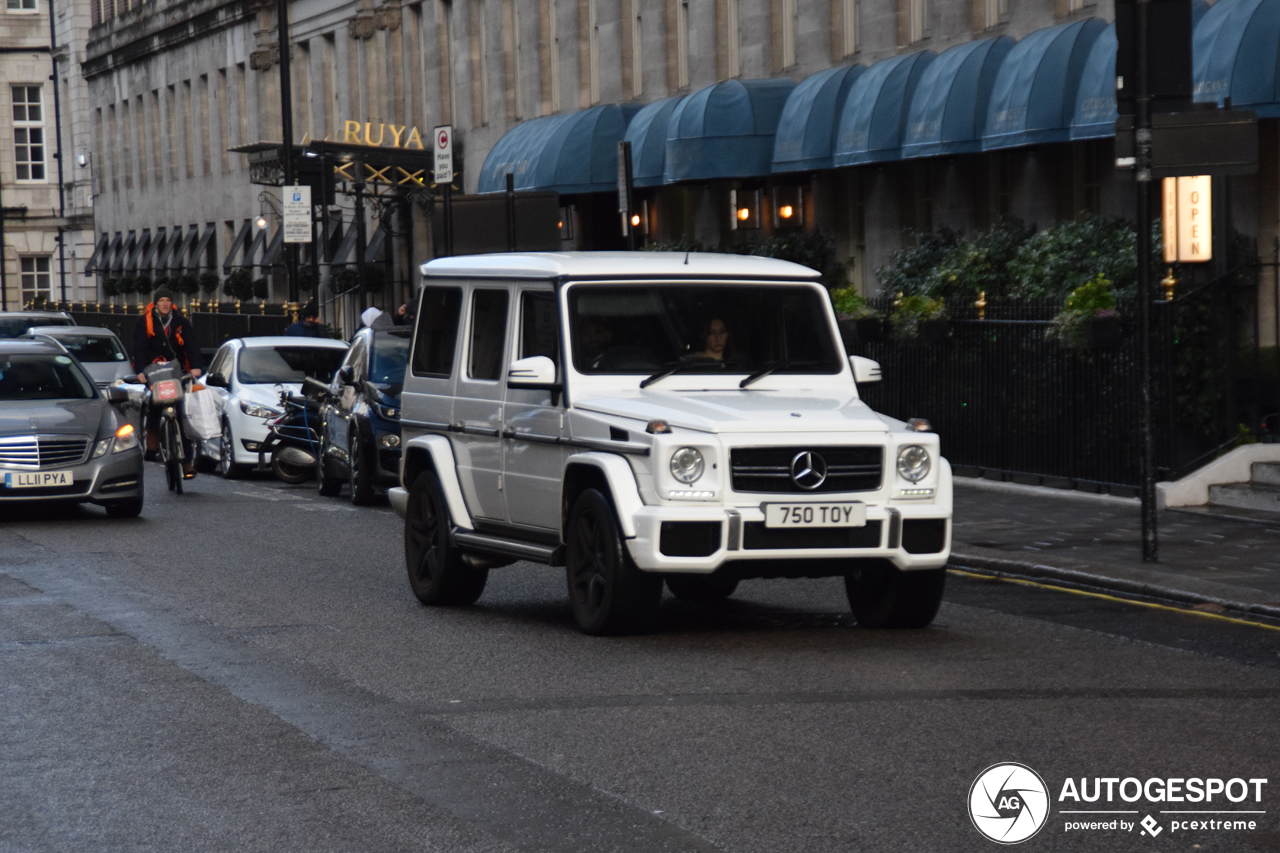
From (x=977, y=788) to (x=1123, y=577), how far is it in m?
5.99

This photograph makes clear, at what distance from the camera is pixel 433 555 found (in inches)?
460

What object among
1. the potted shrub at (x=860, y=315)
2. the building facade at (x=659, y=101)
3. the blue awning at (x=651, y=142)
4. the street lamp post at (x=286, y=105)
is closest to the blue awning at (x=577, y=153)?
the building facade at (x=659, y=101)

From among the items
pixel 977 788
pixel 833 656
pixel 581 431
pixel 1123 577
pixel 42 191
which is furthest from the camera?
pixel 42 191

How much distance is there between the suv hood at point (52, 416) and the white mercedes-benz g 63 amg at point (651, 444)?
6250 mm

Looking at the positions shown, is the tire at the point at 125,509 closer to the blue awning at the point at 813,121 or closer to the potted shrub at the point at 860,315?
the potted shrub at the point at 860,315

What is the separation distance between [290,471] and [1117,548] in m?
10.9

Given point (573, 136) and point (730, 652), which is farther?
point (573, 136)

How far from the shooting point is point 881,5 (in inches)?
1126

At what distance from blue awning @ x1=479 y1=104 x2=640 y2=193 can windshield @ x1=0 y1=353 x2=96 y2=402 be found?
1619 cm

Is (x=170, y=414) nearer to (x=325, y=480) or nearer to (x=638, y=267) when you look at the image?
(x=325, y=480)

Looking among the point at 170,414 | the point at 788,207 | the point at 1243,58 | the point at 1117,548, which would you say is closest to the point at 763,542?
the point at 1117,548

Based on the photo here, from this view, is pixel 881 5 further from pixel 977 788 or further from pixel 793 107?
pixel 977 788

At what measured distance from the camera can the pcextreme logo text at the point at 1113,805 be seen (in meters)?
6.23

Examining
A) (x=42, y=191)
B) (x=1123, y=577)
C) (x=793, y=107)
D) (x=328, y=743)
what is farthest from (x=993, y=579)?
(x=42, y=191)
